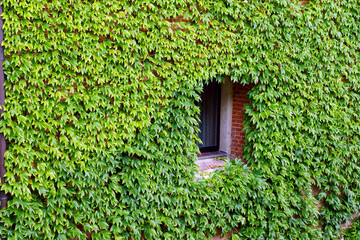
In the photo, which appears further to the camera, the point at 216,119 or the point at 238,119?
the point at 216,119

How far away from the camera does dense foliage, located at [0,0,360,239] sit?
11.5 ft

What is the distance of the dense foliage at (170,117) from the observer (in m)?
3.51

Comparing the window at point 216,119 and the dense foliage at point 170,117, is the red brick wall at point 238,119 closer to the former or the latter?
the window at point 216,119

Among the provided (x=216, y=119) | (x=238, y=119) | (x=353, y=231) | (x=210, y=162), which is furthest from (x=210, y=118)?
(x=353, y=231)

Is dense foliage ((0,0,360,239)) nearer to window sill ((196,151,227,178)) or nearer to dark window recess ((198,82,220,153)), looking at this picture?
window sill ((196,151,227,178))

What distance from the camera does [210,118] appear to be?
5656mm

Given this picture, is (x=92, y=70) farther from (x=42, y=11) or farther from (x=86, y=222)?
(x=86, y=222)

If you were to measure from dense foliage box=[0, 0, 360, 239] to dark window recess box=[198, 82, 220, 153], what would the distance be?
0.78 metres

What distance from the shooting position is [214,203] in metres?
4.58

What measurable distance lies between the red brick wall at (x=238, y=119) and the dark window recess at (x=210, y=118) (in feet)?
1.20

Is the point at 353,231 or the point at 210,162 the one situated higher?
the point at 210,162

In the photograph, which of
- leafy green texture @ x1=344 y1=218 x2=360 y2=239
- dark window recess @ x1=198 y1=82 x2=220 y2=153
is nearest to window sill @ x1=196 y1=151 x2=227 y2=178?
dark window recess @ x1=198 y1=82 x2=220 y2=153

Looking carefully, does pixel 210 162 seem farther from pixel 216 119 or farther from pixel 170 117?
pixel 170 117

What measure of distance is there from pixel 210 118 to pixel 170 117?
5.12 feet
